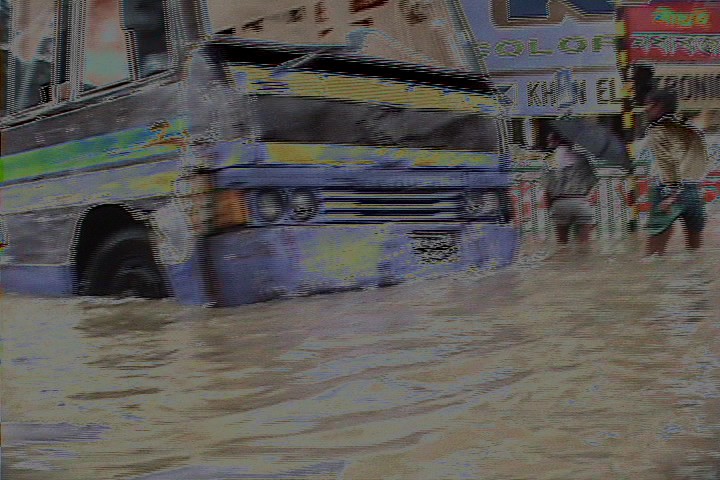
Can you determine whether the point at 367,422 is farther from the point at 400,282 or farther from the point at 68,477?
the point at 68,477

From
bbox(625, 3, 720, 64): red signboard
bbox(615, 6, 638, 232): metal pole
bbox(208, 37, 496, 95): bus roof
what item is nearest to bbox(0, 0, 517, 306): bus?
bbox(208, 37, 496, 95): bus roof

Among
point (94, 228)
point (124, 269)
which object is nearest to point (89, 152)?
point (94, 228)

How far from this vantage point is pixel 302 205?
1.69 metres

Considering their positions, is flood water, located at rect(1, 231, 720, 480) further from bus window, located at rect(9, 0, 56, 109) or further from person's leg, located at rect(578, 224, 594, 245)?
bus window, located at rect(9, 0, 56, 109)

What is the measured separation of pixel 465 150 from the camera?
184cm

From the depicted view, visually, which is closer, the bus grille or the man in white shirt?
the bus grille

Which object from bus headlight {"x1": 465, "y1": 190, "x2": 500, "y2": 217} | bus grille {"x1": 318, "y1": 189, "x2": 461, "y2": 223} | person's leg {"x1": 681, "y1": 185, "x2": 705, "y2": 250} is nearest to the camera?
bus grille {"x1": 318, "y1": 189, "x2": 461, "y2": 223}

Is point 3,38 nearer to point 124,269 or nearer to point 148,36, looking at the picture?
point 148,36

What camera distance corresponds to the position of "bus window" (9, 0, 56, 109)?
5.84 feet

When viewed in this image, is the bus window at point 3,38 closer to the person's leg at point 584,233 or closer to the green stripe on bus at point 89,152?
the green stripe on bus at point 89,152

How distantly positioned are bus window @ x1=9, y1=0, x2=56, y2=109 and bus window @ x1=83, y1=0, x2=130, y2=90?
0.11 meters

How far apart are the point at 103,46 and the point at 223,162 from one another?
1.44 feet

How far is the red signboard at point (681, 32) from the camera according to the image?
196 centimetres

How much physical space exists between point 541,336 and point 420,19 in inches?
33.6
